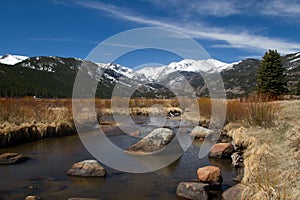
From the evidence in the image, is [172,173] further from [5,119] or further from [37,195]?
[5,119]

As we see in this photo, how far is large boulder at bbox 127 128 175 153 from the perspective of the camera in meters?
15.4

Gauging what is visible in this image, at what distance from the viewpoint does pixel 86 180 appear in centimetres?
1040

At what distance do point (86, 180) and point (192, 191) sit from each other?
12.8ft

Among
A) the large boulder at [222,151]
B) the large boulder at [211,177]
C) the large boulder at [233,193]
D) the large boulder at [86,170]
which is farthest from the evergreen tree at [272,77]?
the large boulder at [233,193]

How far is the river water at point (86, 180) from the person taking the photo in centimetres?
898

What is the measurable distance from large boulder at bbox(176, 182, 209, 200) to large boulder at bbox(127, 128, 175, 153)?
631cm

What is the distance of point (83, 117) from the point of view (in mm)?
24844

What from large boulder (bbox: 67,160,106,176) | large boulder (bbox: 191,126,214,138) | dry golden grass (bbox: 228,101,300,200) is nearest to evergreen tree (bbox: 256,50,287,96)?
large boulder (bbox: 191,126,214,138)

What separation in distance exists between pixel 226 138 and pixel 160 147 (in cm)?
521

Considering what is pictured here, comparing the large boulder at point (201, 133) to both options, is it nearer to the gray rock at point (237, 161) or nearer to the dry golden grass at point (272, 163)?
the dry golden grass at point (272, 163)

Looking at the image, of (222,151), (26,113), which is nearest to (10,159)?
(26,113)

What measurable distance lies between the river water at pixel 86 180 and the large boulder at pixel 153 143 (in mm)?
1442

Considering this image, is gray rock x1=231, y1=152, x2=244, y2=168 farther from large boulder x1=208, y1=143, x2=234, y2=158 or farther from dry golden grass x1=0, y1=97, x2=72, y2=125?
dry golden grass x1=0, y1=97, x2=72, y2=125

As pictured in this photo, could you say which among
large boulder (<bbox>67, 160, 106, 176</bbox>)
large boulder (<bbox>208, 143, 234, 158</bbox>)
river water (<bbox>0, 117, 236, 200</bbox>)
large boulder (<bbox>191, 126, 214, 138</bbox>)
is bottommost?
river water (<bbox>0, 117, 236, 200</bbox>)
